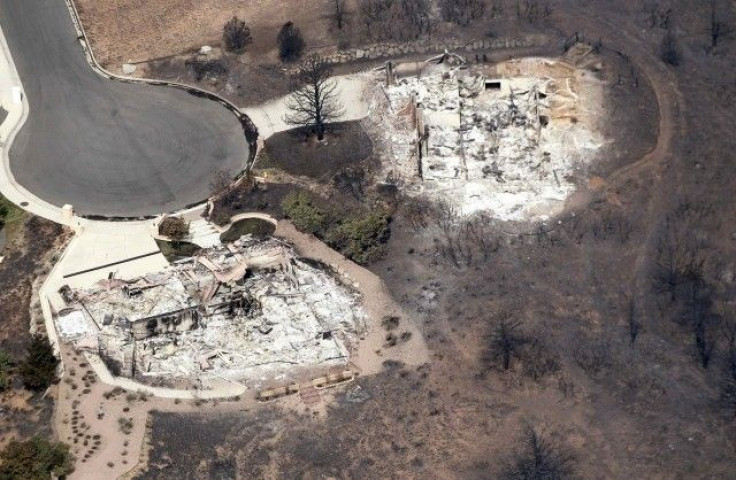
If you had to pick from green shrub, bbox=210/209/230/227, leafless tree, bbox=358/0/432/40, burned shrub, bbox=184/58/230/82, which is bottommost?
green shrub, bbox=210/209/230/227

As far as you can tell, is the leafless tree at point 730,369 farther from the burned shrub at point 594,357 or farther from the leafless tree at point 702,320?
the burned shrub at point 594,357

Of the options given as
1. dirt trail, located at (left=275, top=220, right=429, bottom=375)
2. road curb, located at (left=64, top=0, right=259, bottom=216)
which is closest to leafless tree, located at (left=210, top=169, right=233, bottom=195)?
road curb, located at (left=64, top=0, right=259, bottom=216)

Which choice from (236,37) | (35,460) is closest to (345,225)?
(236,37)

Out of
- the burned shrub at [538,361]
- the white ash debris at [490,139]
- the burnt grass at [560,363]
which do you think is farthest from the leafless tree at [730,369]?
the white ash debris at [490,139]

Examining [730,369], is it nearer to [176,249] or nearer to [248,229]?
[248,229]

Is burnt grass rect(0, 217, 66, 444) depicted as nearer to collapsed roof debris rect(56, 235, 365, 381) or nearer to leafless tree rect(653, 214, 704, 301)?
collapsed roof debris rect(56, 235, 365, 381)
